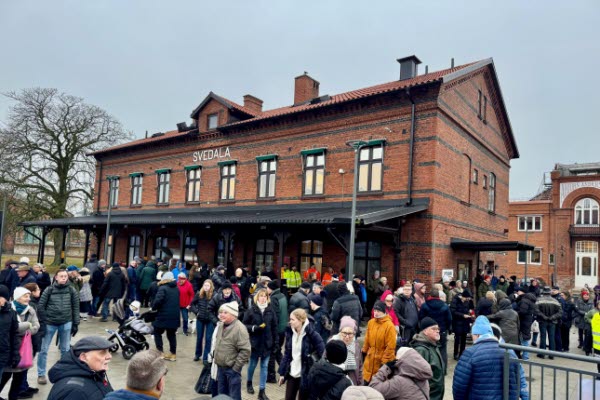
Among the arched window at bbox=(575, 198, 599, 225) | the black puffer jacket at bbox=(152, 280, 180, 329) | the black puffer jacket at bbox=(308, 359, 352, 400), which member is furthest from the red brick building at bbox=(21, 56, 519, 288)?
the arched window at bbox=(575, 198, 599, 225)

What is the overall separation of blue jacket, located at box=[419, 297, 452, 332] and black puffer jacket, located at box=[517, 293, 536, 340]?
331 cm

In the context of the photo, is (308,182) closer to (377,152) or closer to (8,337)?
(377,152)

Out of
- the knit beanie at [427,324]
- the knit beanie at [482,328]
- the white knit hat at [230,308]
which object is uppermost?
the knit beanie at [482,328]

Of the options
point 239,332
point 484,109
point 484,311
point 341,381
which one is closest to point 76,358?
point 341,381

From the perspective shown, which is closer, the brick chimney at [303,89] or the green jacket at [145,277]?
the green jacket at [145,277]

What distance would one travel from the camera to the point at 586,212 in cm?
3638

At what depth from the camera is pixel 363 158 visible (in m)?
17.0

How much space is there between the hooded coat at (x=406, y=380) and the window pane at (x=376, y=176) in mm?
12797

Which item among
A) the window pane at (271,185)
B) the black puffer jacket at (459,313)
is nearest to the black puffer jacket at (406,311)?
the black puffer jacket at (459,313)

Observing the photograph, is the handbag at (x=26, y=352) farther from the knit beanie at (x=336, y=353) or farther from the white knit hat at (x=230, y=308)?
the knit beanie at (x=336, y=353)

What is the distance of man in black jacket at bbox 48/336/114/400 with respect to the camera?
3115mm

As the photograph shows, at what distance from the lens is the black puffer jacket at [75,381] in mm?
3098

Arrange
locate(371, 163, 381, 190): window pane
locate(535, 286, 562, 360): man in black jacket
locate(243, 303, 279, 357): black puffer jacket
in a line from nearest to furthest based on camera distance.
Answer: locate(243, 303, 279, 357): black puffer jacket, locate(535, 286, 562, 360): man in black jacket, locate(371, 163, 381, 190): window pane

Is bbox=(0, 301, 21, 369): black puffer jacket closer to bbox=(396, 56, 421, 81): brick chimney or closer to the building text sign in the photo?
the building text sign
